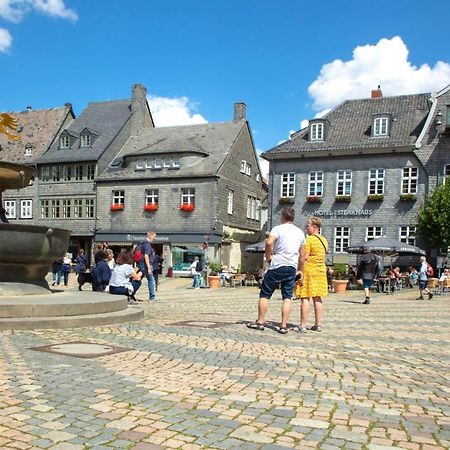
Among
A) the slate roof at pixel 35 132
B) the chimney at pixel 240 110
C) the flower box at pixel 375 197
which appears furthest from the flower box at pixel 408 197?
the slate roof at pixel 35 132

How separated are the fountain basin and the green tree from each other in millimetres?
25083

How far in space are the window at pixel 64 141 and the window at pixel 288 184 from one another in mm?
18964

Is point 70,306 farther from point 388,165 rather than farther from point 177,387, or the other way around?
point 388,165

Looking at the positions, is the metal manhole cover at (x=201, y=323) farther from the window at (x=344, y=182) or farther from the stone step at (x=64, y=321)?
the window at (x=344, y=182)

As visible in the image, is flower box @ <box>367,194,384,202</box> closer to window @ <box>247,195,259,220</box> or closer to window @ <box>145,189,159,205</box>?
window @ <box>247,195,259,220</box>

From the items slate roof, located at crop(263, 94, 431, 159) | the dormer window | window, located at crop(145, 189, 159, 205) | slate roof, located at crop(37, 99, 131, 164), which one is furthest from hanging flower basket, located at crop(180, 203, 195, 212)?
the dormer window

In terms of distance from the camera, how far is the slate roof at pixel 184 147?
3869 centimetres

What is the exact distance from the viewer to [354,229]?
113 feet

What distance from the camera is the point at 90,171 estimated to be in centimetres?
4244

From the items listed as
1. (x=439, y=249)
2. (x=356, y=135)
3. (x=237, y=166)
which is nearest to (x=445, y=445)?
(x=439, y=249)

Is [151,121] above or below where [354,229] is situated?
above

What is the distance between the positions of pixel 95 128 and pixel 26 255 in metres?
37.7

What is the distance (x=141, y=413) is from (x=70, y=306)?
15.3ft

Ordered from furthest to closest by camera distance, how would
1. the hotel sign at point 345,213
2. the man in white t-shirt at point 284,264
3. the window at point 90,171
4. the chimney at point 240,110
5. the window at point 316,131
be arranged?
the chimney at point 240,110, the window at point 90,171, the window at point 316,131, the hotel sign at point 345,213, the man in white t-shirt at point 284,264
